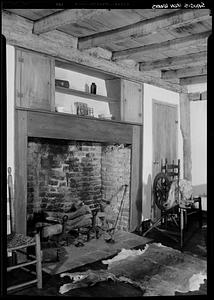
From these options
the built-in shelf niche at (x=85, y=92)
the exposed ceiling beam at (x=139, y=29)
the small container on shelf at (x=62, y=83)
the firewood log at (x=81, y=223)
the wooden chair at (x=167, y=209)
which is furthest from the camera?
the wooden chair at (x=167, y=209)

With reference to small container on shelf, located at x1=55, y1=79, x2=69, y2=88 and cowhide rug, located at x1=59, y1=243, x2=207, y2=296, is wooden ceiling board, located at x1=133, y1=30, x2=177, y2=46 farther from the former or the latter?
cowhide rug, located at x1=59, y1=243, x2=207, y2=296

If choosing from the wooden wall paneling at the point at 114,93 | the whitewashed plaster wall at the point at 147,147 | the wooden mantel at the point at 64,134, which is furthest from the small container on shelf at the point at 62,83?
the whitewashed plaster wall at the point at 147,147

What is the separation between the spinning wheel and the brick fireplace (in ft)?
1.08

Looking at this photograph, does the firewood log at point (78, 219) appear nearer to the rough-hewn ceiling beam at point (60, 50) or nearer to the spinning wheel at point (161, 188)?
the spinning wheel at point (161, 188)

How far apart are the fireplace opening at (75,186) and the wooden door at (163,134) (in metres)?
0.34

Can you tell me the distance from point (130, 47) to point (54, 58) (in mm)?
709

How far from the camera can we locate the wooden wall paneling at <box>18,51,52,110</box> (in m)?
2.32

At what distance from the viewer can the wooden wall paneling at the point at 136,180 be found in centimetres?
347

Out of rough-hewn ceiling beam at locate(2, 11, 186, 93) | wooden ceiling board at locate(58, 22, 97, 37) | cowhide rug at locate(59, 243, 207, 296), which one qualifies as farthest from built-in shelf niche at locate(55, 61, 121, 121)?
cowhide rug at locate(59, 243, 207, 296)

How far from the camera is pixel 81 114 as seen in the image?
292 centimetres

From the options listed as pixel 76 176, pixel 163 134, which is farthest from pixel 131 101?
pixel 76 176

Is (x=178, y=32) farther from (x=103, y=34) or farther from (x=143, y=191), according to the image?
(x=143, y=191)
